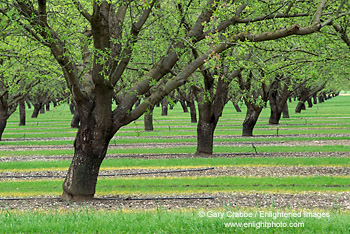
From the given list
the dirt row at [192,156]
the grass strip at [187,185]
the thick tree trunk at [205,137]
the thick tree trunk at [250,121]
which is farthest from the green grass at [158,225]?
the thick tree trunk at [250,121]

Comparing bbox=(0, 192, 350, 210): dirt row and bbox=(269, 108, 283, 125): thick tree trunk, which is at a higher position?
bbox=(269, 108, 283, 125): thick tree trunk

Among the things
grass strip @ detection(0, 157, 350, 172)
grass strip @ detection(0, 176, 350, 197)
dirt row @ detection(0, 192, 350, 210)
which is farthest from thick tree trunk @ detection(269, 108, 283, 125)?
dirt row @ detection(0, 192, 350, 210)

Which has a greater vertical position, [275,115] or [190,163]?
[275,115]

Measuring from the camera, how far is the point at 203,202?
1211cm

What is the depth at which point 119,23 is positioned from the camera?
41.0 ft

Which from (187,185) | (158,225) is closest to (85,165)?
(187,185)

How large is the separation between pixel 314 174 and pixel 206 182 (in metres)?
4.13

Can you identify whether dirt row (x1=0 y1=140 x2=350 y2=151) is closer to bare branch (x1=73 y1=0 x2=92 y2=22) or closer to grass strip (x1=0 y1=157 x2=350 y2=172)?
grass strip (x1=0 y1=157 x2=350 y2=172)

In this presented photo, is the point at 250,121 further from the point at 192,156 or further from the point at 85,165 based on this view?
the point at 85,165

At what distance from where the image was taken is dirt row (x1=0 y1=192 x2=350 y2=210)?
11.5m

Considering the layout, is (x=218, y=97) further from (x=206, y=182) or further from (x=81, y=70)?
(x=81, y=70)

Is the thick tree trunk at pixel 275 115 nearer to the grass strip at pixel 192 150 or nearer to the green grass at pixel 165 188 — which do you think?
the green grass at pixel 165 188

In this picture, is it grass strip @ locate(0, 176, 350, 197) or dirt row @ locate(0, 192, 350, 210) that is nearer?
dirt row @ locate(0, 192, 350, 210)

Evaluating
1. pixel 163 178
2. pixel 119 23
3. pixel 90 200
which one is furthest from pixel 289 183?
pixel 119 23
